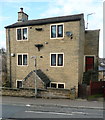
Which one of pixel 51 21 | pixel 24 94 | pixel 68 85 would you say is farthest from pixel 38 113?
pixel 51 21

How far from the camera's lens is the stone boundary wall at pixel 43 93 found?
13406mm

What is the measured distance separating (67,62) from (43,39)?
13.4 ft

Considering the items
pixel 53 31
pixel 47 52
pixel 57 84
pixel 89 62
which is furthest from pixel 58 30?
pixel 89 62

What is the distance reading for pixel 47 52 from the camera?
1631 cm

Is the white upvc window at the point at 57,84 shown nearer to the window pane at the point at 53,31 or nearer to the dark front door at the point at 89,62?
the window pane at the point at 53,31

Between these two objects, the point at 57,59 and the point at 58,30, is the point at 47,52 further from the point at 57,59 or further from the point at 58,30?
the point at 58,30

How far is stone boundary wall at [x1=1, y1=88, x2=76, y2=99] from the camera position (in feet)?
44.0

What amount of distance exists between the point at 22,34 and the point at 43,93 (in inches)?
319

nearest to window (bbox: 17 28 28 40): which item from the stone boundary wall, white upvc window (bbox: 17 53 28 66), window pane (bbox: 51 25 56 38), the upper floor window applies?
white upvc window (bbox: 17 53 28 66)

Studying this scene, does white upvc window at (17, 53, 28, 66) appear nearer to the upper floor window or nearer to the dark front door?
the upper floor window

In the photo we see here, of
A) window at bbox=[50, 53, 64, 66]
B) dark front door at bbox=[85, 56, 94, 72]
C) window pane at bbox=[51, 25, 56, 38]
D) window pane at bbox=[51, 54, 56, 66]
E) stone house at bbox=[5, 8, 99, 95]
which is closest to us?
stone house at bbox=[5, 8, 99, 95]

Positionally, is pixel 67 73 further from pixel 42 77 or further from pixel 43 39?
pixel 43 39

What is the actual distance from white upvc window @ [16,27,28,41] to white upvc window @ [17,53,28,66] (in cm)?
205

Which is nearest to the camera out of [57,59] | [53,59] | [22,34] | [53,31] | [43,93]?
[43,93]
